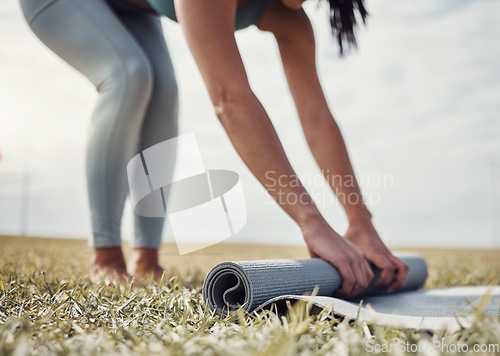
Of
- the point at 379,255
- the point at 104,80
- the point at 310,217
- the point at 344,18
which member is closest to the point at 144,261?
the point at 104,80

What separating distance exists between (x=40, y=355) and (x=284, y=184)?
0.92m

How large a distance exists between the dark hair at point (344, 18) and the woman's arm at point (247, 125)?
798mm

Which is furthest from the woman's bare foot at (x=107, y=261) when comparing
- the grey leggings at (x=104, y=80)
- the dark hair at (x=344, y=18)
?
the dark hair at (x=344, y=18)

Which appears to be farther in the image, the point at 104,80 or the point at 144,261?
the point at 144,261

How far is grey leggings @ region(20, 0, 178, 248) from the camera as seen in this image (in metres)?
1.91

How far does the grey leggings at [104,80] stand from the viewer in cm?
191

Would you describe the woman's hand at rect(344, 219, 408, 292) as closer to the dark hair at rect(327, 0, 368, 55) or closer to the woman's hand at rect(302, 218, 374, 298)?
the woman's hand at rect(302, 218, 374, 298)

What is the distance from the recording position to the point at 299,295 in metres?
1.28

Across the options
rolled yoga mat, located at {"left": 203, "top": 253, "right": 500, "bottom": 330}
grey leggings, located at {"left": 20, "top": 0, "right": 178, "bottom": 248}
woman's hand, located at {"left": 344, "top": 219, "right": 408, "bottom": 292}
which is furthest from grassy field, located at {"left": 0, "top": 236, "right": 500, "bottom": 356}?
woman's hand, located at {"left": 344, "top": 219, "right": 408, "bottom": 292}

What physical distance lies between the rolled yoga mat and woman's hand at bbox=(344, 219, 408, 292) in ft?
0.55

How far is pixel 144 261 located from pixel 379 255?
1074 millimetres

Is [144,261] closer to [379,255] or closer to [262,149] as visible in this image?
[262,149]

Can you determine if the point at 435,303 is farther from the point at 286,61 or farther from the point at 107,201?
Result: the point at 107,201

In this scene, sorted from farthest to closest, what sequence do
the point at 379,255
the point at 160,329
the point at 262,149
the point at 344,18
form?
the point at 344,18 < the point at 379,255 < the point at 262,149 < the point at 160,329
